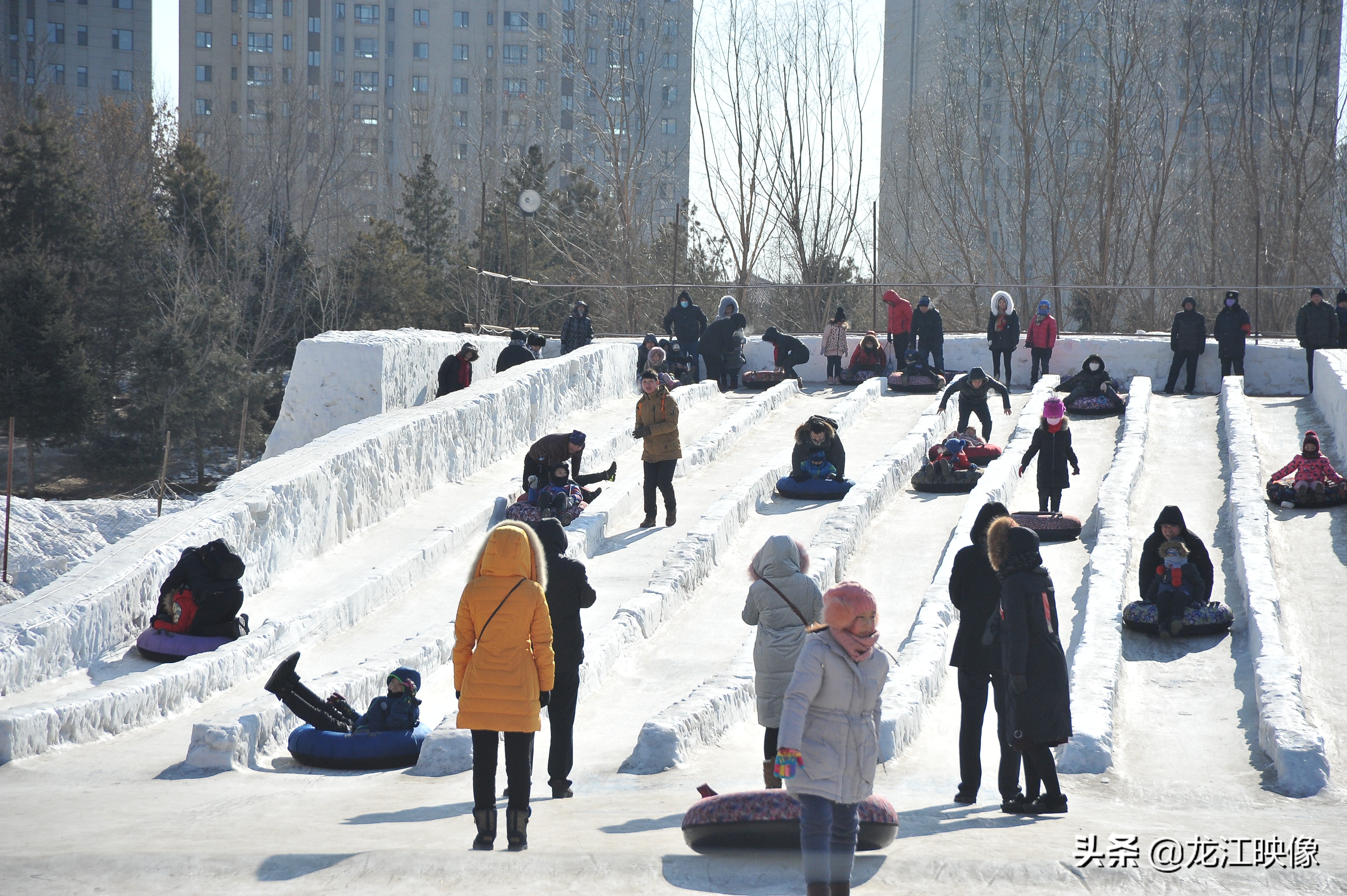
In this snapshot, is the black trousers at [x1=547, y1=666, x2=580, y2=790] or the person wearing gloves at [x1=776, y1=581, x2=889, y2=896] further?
the black trousers at [x1=547, y1=666, x2=580, y2=790]

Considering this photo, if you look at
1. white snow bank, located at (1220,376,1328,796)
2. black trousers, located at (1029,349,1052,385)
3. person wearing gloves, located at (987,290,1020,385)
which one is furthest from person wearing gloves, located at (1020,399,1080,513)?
black trousers, located at (1029,349,1052,385)

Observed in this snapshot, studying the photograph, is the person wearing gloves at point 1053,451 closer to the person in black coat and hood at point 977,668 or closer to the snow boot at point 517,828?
the person in black coat and hood at point 977,668

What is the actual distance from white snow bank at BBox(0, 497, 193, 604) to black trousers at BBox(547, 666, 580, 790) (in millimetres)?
16031

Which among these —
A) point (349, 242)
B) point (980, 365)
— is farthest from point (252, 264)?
point (980, 365)

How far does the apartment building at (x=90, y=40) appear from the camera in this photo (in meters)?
83.3

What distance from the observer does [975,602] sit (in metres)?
6.57

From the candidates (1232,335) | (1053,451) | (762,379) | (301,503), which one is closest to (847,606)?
(301,503)

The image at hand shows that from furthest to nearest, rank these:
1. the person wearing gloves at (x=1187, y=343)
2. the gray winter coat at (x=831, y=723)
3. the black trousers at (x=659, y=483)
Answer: the person wearing gloves at (x=1187, y=343), the black trousers at (x=659, y=483), the gray winter coat at (x=831, y=723)

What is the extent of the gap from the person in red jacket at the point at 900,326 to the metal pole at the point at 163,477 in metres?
11.5

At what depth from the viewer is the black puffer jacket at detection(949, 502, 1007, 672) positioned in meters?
6.46

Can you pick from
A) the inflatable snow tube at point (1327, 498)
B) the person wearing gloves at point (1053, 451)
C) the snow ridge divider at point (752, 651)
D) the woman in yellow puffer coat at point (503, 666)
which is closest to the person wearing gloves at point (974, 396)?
the snow ridge divider at point (752, 651)

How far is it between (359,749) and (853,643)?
434 cm

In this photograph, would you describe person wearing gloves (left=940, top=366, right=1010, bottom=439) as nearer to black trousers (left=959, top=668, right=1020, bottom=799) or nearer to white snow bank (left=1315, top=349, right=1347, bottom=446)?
white snow bank (left=1315, top=349, right=1347, bottom=446)

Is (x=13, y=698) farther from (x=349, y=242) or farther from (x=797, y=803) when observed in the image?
(x=349, y=242)
